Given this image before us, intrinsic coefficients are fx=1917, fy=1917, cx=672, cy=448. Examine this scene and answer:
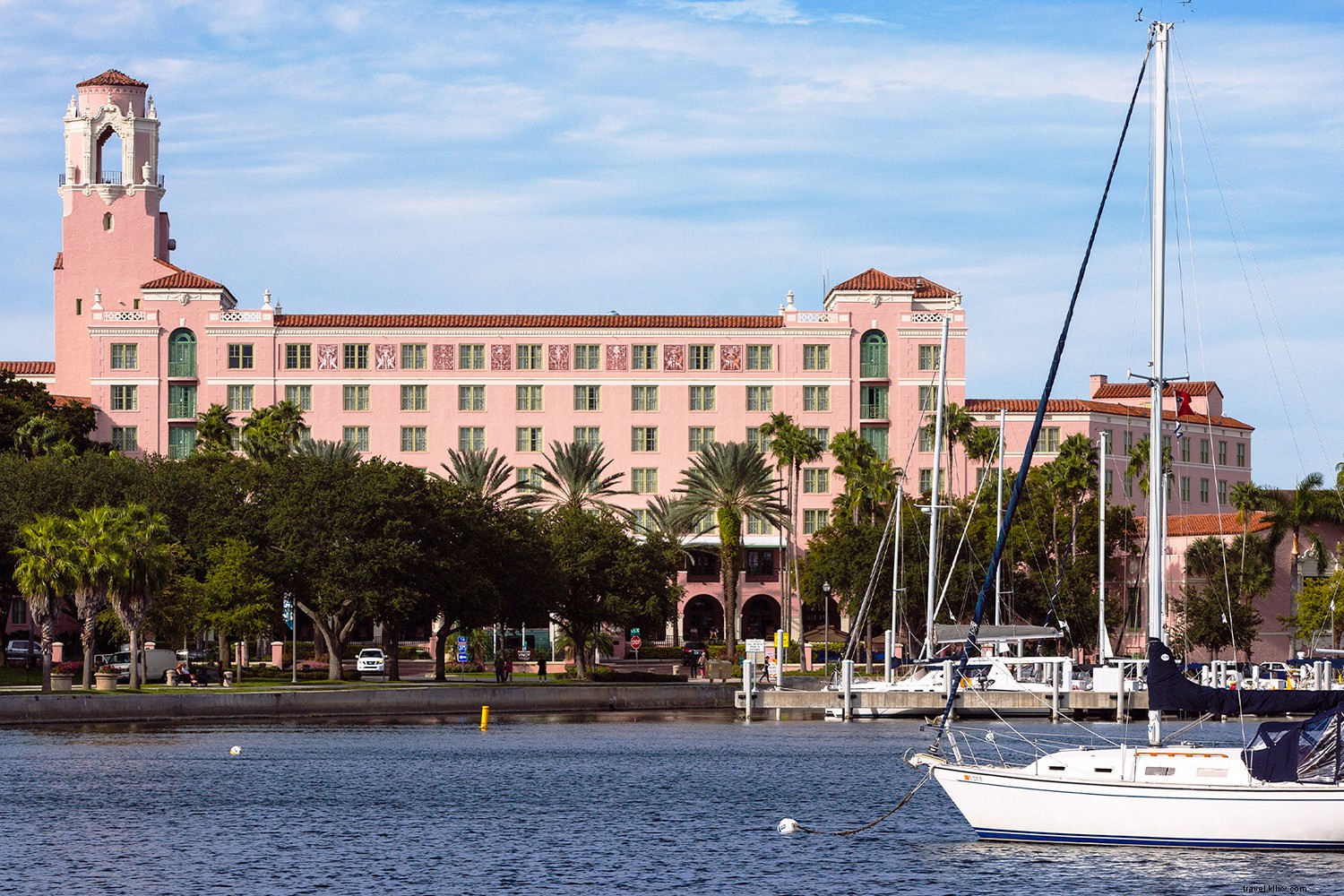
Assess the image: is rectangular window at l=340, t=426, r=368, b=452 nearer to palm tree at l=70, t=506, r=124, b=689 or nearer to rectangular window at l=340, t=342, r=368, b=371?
rectangular window at l=340, t=342, r=368, b=371

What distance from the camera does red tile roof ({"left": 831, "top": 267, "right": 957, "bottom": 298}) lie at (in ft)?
434

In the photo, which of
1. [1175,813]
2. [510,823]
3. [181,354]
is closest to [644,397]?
[181,354]

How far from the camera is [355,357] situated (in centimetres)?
13188

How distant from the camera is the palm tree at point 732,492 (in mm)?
111250

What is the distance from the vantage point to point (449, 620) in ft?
292

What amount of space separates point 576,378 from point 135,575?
63921mm

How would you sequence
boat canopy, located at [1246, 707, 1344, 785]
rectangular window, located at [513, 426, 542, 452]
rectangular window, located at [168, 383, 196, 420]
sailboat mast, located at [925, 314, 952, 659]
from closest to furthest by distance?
boat canopy, located at [1246, 707, 1344, 785] < sailboat mast, located at [925, 314, 952, 659] < rectangular window, located at [168, 383, 196, 420] < rectangular window, located at [513, 426, 542, 452]

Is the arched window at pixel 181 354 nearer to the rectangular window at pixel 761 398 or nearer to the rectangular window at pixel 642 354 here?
the rectangular window at pixel 642 354

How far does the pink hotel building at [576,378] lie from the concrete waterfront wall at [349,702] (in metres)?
48.0

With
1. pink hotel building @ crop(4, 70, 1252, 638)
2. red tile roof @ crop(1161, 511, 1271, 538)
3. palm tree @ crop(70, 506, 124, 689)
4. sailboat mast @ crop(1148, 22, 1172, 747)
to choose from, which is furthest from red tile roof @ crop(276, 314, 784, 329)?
sailboat mast @ crop(1148, 22, 1172, 747)

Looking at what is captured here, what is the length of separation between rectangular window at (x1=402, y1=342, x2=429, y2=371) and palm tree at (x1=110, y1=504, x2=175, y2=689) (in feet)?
196

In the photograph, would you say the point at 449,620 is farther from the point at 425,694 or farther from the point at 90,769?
the point at 90,769

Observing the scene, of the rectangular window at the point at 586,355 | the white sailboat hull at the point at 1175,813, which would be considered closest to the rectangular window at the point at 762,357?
the rectangular window at the point at 586,355

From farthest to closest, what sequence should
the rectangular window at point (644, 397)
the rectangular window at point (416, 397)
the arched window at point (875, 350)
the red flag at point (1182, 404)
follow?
the rectangular window at point (644, 397), the arched window at point (875, 350), the rectangular window at point (416, 397), the red flag at point (1182, 404)
